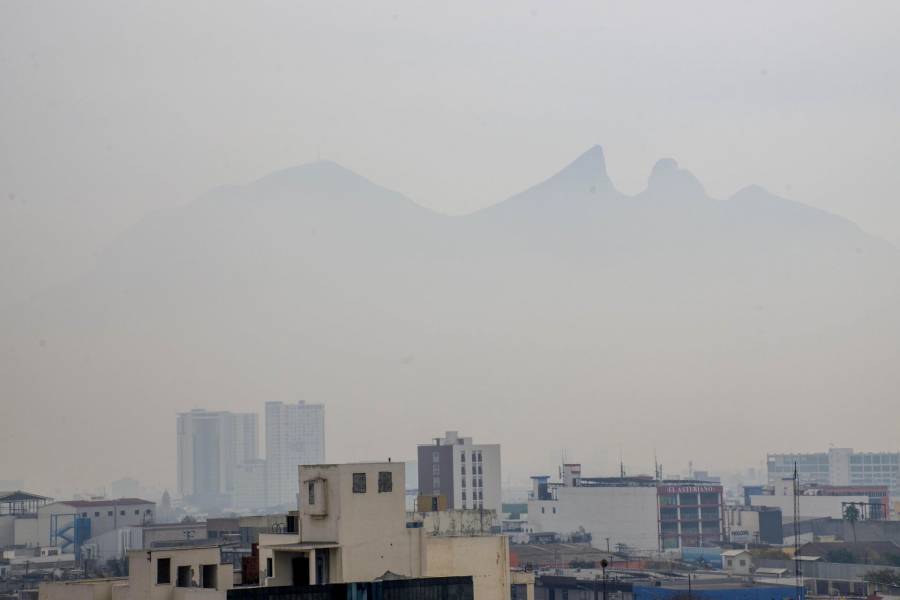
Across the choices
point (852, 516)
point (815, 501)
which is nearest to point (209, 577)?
point (852, 516)

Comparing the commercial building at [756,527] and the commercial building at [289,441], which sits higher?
the commercial building at [289,441]

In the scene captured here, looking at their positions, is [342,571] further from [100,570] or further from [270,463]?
[270,463]

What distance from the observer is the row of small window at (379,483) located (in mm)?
21484

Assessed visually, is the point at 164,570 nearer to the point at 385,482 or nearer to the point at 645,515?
the point at 385,482

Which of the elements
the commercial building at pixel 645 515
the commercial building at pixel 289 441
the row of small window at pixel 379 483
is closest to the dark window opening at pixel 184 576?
the row of small window at pixel 379 483

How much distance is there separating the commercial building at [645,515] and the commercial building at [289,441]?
97.1 m

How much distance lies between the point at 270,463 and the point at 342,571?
151126 mm

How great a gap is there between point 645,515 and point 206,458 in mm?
102172

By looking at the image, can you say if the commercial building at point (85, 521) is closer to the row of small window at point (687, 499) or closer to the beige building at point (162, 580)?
the row of small window at point (687, 499)

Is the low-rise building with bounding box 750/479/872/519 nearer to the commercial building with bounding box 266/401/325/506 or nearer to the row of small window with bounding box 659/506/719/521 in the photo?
the row of small window with bounding box 659/506/719/521

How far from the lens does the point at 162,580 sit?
69.1 ft

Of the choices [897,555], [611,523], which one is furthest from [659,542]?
[897,555]

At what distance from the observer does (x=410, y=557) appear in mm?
21953

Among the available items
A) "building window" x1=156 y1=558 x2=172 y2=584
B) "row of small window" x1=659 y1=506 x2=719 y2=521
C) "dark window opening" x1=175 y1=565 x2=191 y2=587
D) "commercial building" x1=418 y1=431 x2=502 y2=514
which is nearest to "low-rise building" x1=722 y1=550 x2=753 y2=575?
"row of small window" x1=659 y1=506 x2=719 y2=521
